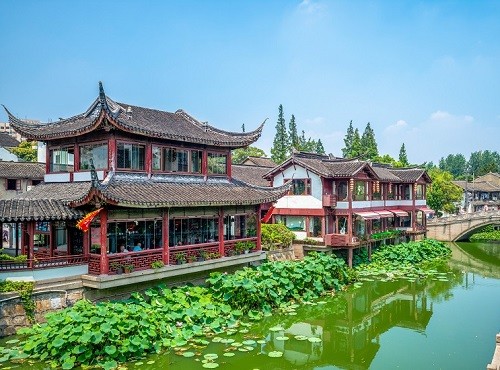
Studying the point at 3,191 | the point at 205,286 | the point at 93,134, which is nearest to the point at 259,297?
the point at 205,286

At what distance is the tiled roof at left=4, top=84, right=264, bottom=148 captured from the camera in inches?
585

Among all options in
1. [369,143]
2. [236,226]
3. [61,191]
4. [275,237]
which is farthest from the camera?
[369,143]

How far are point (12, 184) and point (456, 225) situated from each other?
34.3m

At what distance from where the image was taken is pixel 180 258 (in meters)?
16.1

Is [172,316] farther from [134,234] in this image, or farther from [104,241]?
[134,234]

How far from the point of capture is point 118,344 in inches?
456

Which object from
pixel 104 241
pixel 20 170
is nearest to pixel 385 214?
pixel 104 241

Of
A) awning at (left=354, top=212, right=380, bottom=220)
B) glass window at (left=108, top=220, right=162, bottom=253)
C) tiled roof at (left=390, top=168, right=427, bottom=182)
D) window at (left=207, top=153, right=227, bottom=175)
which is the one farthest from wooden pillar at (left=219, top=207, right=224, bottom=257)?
tiled roof at (left=390, top=168, right=427, bottom=182)

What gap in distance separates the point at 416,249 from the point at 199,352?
21.2 m

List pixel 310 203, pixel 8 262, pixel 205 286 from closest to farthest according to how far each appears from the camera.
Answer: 1. pixel 8 262
2. pixel 205 286
3. pixel 310 203

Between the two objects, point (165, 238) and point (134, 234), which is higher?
point (134, 234)

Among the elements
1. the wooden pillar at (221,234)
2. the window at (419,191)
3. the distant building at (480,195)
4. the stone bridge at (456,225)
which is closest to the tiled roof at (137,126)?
the wooden pillar at (221,234)

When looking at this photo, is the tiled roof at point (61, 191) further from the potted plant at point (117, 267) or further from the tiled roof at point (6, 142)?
the tiled roof at point (6, 142)

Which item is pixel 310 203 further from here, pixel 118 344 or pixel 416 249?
pixel 118 344
